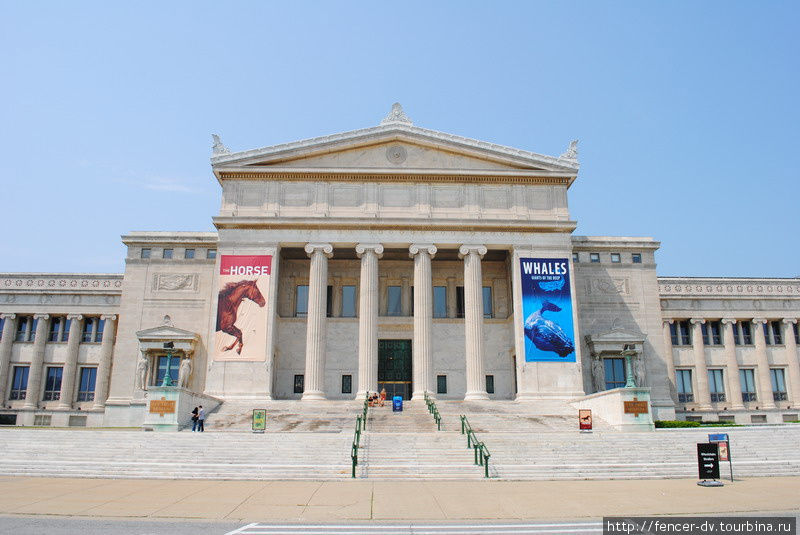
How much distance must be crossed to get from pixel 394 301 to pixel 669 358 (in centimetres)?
2193

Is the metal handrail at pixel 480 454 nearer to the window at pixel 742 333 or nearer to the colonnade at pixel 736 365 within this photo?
the colonnade at pixel 736 365

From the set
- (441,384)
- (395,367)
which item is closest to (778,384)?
(441,384)

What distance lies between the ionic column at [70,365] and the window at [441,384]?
28419mm

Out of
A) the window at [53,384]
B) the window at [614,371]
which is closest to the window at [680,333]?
the window at [614,371]

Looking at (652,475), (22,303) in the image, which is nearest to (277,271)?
(22,303)

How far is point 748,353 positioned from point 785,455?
1175 inches

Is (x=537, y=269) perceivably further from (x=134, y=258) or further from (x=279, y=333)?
(x=134, y=258)

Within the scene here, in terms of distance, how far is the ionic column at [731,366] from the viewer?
5144cm

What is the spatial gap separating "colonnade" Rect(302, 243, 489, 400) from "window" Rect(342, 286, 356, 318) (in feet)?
9.30

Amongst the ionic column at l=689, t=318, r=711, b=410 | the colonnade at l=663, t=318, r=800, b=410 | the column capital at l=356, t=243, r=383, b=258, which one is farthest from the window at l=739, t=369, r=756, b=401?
the column capital at l=356, t=243, r=383, b=258

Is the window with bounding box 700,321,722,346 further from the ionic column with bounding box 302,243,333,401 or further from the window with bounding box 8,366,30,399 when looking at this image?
the window with bounding box 8,366,30,399

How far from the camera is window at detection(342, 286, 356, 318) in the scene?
48.7 metres

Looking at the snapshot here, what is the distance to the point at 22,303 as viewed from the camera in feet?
173

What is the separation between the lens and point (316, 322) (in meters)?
43.6
